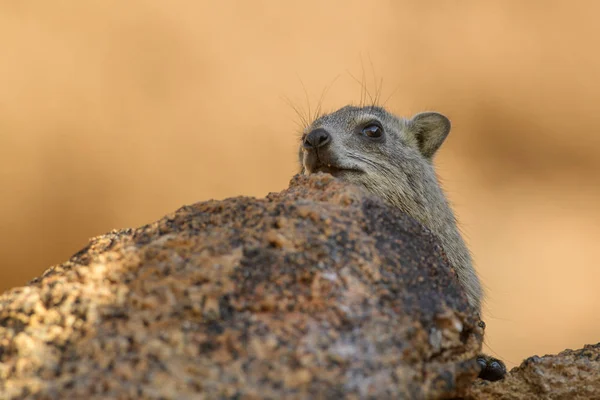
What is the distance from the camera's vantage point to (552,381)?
2.75 meters

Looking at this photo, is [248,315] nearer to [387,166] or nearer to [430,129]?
[387,166]

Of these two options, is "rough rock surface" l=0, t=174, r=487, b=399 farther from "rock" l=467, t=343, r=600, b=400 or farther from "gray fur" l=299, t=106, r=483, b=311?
"gray fur" l=299, t=106, r=483, b=311

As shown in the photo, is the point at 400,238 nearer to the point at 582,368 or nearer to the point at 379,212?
the point at 379,212

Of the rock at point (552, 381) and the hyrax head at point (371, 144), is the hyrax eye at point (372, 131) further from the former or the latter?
the rock at point (552, 381)

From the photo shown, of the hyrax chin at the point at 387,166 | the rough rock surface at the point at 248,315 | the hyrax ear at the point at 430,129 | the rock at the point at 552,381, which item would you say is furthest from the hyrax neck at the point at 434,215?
the rough rock surface at the point at 248,315

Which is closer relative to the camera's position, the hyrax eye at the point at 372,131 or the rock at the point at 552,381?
the rock at the point at 552,381

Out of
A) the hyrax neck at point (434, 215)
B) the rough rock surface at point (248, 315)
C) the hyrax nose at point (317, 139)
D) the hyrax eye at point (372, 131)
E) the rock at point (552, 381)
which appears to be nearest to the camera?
the rough rock surface at point (248, 315)

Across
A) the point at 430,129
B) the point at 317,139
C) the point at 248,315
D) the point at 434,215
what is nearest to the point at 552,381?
the point at 248,315

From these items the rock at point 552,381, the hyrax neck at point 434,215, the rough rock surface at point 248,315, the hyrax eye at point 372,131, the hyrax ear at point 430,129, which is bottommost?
the rough rock surface at point 248,315

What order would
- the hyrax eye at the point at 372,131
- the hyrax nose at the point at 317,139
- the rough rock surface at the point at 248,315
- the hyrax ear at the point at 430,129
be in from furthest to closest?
the hyrax ear at the point at 430,129 < the hyrax eye at the point at 372,131 < the hyrax nose at the point at 317,139 < the rough rock surface at the point at 248,315

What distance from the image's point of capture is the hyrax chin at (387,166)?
13.6 ft

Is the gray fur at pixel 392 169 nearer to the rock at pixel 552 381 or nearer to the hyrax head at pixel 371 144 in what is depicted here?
the hyrax head at pixel 371 144

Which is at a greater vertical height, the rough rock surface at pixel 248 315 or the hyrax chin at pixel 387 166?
the hyrax chin at pixel 387 166

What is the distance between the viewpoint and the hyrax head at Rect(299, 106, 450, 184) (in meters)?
4.13
